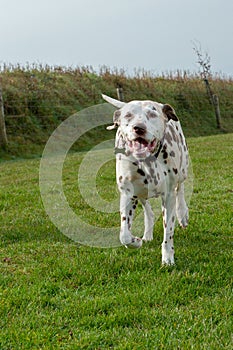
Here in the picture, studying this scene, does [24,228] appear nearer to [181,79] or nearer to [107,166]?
[107,166]

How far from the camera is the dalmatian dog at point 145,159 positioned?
4000 mm

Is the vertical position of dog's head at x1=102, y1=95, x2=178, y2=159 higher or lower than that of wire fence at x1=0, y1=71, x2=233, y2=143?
lower

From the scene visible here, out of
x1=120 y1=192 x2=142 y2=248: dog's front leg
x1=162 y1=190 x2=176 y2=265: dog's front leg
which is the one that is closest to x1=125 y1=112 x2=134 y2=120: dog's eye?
x1=120 y1=192 x2=142 y2=248: dog's front leg

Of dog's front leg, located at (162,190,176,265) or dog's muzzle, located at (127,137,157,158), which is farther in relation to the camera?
dog's front leg, located at (162,190,176,265)

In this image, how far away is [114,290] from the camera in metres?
4.02

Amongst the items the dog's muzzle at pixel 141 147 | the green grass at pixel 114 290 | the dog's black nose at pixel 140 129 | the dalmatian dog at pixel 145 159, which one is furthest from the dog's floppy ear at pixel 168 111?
the green grass at pixel 114 290

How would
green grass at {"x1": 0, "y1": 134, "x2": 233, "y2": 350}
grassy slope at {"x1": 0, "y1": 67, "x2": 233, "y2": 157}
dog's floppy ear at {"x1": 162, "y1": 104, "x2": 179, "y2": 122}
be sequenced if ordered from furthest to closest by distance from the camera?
grassy slope at {"x1": 0, "y1": 67, "x2": 233, "y2": 157}
dog's floppy ear at {"x1": 162, "y1": 104, "x2": 179, "y2": 122}
green grass at {"x1": 0, "y1": 134, "x2": 233, "y2": 350}

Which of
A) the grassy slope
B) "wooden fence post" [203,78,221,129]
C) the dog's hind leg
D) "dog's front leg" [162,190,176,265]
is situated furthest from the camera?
"wooden fence post" [203,78,221,129]

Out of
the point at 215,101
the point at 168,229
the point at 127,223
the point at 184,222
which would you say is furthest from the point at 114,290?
the point at 215,101

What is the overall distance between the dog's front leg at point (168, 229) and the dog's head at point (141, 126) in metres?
0.56

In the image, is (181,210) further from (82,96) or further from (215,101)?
(215,101)

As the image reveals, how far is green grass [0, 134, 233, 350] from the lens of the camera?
3.25 meters

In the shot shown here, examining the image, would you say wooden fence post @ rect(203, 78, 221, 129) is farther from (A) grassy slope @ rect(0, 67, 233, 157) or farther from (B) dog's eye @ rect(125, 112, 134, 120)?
(B) dog's eye @ rect(125, 112, 134, 120)

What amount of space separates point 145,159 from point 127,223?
608 mm
